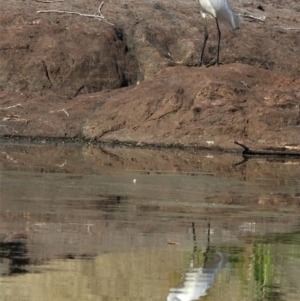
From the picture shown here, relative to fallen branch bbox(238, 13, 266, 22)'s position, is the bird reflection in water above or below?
above

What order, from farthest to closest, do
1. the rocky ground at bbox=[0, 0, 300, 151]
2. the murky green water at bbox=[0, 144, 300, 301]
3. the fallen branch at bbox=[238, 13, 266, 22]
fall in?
the fallen branch at bbox=[238, 13, 266, 22] → the rocky ground at bbox=[0, 0, 300, 151] → the murky green water at bbox=[0, 144, 300, 301]

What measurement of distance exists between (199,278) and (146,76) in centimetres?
1295

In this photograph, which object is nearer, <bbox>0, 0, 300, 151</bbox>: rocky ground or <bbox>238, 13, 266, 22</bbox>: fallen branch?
<bbox>0, 0, 300, 151</bbox>: rocky ground

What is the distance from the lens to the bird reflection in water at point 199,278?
5.47 meters

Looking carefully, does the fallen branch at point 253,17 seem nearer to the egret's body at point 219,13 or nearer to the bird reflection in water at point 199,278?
the egret's body at point 219,13

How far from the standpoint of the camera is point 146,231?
292 inches

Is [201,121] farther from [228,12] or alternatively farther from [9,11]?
[9,11]

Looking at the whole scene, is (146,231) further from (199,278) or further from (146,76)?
(146,76)

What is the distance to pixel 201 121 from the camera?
1559cm

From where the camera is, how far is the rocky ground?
50.9ft

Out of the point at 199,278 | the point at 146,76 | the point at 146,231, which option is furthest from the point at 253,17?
the point at 199,278

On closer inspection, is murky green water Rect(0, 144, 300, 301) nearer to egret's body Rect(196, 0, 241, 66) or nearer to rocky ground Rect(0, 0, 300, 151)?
rocky ground Rect(0, 0, 300, 151)

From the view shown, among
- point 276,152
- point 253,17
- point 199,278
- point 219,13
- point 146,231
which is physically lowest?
point 253,17

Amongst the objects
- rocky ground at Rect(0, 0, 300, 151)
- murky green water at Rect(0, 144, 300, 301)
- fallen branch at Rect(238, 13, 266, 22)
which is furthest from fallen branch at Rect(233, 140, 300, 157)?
fallen branch at Rect(238, 13, 266, 22)
